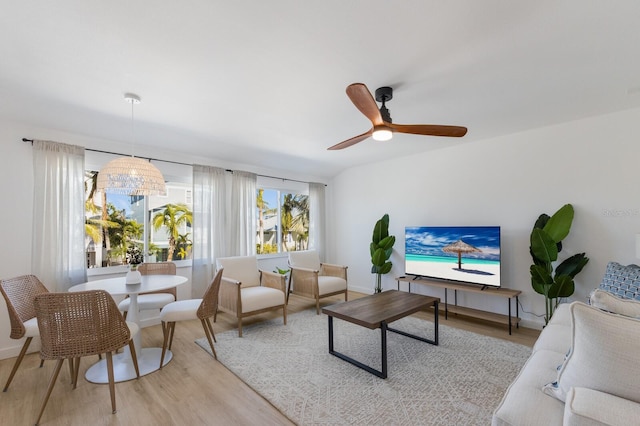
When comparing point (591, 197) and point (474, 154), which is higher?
point (474, 154)

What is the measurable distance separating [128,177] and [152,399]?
6.14 feet

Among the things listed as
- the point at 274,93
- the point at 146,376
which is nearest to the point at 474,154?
the point at 274,93

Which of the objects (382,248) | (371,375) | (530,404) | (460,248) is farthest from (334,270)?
(530,404)

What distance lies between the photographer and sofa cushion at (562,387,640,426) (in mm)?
936

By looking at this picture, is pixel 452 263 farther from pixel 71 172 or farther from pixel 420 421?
pixel 71 172

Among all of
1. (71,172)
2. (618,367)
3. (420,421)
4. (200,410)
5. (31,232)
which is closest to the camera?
(618,367)

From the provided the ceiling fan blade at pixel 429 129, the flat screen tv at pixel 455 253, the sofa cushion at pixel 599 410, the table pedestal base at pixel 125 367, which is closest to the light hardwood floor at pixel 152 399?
the table pedestal base at pixel 125 367

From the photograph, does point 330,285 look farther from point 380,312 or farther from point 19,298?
point 19,298

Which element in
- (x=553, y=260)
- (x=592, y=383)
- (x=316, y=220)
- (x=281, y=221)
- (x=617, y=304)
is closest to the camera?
(x=592, y=383)

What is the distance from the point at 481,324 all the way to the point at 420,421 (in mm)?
2285

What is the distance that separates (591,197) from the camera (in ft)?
10.5

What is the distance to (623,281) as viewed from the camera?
2.36 metres

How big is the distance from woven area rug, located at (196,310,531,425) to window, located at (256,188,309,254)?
2.08 metres

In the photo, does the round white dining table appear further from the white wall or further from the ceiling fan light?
the white wall
